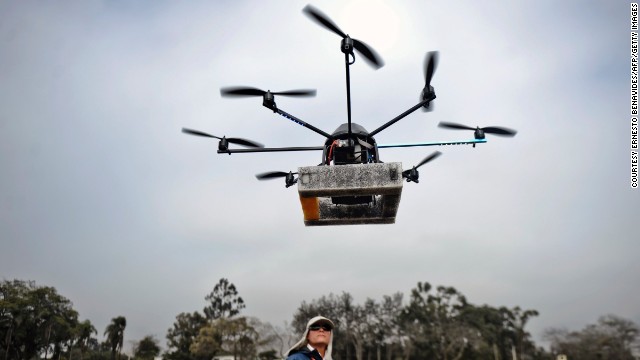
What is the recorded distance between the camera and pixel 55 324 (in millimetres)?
44125

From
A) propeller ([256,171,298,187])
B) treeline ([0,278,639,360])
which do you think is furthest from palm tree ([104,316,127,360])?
propeller ([256,171,298,187])

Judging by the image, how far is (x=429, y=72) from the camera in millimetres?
6086

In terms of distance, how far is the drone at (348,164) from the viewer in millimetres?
5531

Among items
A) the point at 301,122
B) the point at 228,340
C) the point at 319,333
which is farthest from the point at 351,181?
the point at 228,340

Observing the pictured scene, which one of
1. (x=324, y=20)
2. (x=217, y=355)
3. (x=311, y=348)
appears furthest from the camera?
(x=217, y=355)

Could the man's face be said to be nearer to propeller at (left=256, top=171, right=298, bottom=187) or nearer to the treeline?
propeller at (left=256, top=171, right=298, bottom=187)

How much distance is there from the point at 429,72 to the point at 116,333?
5833 centimetres

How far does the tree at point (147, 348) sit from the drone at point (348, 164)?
188ft

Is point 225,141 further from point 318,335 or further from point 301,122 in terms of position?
point 318,335

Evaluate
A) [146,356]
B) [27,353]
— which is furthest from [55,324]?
[146,356]

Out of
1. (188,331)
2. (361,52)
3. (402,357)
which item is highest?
(361,52)

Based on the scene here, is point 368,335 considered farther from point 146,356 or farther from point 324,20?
point 324,20

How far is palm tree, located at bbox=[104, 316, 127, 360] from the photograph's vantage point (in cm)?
5297

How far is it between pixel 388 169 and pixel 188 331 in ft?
200
